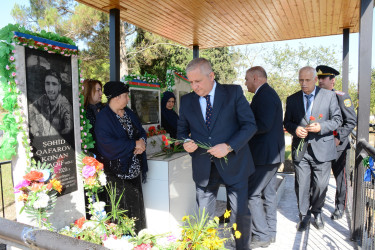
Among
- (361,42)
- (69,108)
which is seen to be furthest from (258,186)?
(69,108)

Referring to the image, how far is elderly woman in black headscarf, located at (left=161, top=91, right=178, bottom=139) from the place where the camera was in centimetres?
518

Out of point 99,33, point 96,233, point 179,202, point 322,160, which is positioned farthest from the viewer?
point 99,33

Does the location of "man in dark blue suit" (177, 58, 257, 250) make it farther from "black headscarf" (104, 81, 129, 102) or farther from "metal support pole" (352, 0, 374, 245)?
"metal support pole" (352, 0, 374, 245)

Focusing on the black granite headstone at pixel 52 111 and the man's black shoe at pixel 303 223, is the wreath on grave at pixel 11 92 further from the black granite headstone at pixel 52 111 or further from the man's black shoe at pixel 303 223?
the man's black shoe at pixel 303 223

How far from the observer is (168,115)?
520 cm

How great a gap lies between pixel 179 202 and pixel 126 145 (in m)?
1.22

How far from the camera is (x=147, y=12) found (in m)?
4.70

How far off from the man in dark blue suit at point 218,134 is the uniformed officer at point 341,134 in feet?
6.06

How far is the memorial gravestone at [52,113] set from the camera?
2.43m

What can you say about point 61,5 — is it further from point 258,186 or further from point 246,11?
point 258,186

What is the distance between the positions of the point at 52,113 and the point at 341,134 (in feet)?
11.5

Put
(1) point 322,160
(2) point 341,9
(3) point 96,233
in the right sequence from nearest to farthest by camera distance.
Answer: (3) point 96,233 → (1) point 322,160 → (2) point 341,9

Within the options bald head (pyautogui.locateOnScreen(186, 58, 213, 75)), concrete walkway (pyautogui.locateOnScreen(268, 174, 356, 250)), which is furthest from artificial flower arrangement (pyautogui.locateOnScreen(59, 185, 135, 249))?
concrete walkway (pyautogui.locateOnScreen(268, 174, 356, 250))

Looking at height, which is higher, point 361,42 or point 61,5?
point 61,5
